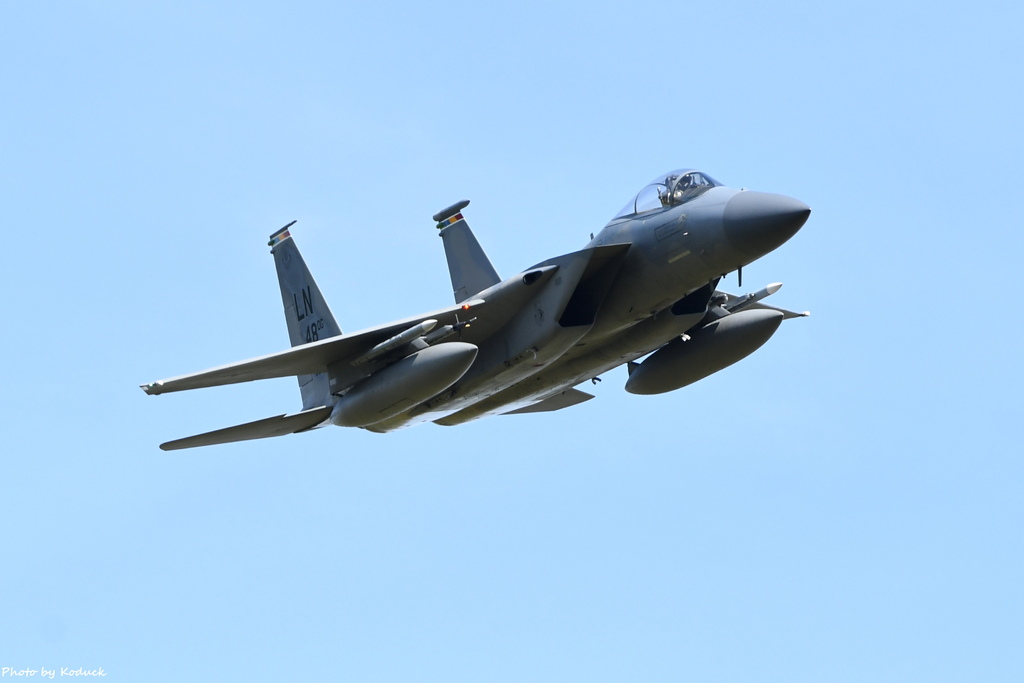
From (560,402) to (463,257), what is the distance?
9.47ft

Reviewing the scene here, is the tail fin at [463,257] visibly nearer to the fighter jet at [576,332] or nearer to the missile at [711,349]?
the fighter jet at [576,332]

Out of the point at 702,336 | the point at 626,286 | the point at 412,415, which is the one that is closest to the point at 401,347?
the point at 412,415

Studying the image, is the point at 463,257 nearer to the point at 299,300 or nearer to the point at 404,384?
the point at 299,300

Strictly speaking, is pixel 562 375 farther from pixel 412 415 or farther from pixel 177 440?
pixel 177 440

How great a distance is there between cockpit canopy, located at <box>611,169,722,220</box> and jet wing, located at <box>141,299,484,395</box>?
251 centimetres

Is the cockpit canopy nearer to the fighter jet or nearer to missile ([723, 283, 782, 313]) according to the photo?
the fighter jet

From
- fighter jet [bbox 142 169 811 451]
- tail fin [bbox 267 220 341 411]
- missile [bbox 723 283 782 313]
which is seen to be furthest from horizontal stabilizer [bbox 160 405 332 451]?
missile [bbox 723 283 782 313]

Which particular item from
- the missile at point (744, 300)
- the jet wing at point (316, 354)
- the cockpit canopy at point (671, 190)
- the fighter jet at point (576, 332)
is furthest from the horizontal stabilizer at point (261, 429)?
the missile at point (744, 300)

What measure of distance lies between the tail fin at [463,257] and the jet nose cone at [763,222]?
5945 millimetres

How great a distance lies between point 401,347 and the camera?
18.2m

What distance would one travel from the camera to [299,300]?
72.4 feet

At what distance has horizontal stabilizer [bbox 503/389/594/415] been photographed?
22094 mm

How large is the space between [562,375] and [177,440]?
551 cm

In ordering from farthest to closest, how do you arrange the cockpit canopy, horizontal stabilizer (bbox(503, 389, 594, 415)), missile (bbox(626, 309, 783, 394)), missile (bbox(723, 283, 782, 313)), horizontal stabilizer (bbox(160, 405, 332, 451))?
1. horizontal stabilizer (bbox(503, 389, 594, 415))
2. missile (bbox(723, 283, 782, 313))
3. missile (bbox(626, 309, 783, 394))
4. horizontal stabilizer (bbox(160, 405, 332, 451))
5. the cockpit canopy
